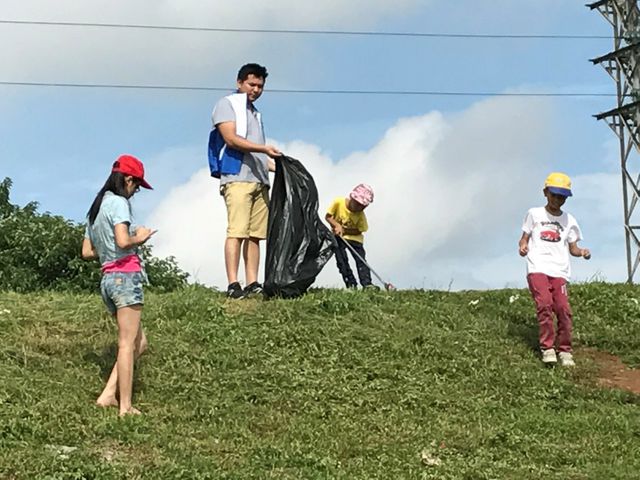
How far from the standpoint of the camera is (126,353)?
5680 mm

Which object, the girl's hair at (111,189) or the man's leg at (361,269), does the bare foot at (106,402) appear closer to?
the girl's hair at (111,189)

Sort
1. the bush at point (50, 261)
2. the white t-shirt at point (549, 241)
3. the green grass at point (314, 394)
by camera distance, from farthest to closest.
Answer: the bush at point (50, 261) → the white t-shirt at point (549, 241) → the green grass at point (314, 394)

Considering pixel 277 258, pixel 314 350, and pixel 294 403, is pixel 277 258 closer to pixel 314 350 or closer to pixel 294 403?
pixel 314 350

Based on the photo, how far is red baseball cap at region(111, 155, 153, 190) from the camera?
5699 mm

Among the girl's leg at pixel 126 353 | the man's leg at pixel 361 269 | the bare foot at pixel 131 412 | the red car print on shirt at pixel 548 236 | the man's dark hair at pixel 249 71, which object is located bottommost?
the bare foot at pixel 131 412

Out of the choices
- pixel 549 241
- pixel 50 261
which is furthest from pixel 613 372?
pixel 50 261

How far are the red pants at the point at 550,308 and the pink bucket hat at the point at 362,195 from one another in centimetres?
258

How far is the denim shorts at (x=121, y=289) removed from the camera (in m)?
5.66

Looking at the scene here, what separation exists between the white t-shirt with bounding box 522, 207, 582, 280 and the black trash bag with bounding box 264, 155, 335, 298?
1813mm

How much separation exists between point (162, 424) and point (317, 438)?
3.04 feet

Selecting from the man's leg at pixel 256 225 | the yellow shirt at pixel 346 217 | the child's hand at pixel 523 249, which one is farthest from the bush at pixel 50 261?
the child's hand at pixel 523 249

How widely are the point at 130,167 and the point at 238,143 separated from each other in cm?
233

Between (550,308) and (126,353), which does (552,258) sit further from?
(126,353)

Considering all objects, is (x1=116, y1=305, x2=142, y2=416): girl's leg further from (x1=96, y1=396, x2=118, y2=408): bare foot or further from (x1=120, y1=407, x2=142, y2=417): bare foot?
(x1=96, y1=396, x2=118, y2=408): bare foot
